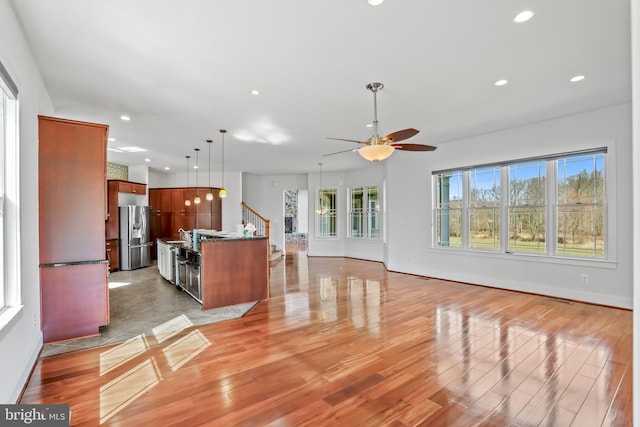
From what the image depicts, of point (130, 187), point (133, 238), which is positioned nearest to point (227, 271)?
point (133, 238)

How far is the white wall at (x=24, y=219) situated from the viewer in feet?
6.97

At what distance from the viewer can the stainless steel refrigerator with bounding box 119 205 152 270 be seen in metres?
7.79

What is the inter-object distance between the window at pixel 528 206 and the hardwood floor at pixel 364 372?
1.24 metres

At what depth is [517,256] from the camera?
5.53 metres

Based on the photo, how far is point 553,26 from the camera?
2553mm

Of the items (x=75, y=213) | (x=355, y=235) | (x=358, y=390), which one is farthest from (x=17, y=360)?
(x=355, y=235)

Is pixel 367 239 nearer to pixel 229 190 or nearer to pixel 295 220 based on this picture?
pixel 229 190

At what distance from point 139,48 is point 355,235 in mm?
8282

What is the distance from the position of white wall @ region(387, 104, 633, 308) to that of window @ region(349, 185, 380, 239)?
1.82m

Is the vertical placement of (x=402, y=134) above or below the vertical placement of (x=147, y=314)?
above

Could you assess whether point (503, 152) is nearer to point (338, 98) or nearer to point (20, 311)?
point (338, 98)

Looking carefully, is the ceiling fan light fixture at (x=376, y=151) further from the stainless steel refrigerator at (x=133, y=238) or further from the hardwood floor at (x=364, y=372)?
the stainless steel refrigerator at (x=133, y=238)

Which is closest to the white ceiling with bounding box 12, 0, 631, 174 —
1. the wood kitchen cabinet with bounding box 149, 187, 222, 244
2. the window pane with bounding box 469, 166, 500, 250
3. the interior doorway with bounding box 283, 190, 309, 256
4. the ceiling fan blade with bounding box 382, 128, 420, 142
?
the ceiling fan blade with bounding box 382, 128, 420, 142

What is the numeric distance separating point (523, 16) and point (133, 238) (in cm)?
896
